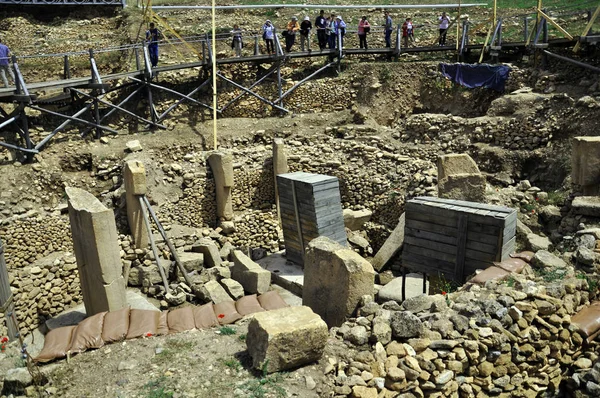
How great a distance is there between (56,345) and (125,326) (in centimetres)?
78

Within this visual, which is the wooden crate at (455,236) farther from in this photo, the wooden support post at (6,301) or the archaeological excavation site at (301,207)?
A: the wooden support post at (6,301)

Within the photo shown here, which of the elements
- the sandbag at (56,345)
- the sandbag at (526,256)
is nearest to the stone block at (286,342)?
the sandbag at (56,345)

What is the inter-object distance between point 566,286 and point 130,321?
17.4ft

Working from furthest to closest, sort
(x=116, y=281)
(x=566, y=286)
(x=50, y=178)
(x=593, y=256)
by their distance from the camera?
(x=50, y=178) < (x=116, y=281) < (x=593, y=256) < (x=566, y=286)

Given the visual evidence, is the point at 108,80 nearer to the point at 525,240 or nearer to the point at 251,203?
the point at 251,203

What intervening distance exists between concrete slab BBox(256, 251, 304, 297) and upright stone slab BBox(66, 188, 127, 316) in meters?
3.68

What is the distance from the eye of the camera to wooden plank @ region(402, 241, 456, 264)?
7.77 meters

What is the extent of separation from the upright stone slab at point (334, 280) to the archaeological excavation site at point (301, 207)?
0.04m

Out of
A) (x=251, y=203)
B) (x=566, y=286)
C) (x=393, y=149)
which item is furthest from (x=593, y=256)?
(x=251, y=203)

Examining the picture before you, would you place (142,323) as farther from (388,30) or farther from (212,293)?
(388,30)

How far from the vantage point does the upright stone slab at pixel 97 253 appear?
812 cm

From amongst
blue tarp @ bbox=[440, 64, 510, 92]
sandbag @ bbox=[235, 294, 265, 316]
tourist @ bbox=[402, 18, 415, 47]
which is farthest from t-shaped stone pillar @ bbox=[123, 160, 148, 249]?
tourist @ bbox=[402, 18, 415, 47]

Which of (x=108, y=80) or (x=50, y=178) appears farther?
(x=108, y=80)

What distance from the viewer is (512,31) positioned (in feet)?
62.0
